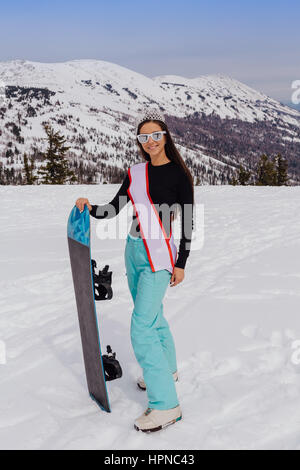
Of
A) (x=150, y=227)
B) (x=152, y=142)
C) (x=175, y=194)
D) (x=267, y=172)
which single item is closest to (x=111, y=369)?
(x=150, y=227)

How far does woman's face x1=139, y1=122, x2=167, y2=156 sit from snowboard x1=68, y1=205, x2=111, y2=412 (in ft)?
2.20

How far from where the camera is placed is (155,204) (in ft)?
9.61

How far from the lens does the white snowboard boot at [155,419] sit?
2.83m

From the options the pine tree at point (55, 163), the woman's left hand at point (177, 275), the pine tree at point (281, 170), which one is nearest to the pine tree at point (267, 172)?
the pine tree at point (281, 170)

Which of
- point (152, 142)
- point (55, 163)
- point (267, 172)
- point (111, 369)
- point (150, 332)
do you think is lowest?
point (111, 369)

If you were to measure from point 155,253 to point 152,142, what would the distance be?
824 mm

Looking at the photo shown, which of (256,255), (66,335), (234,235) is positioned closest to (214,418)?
(66,335)

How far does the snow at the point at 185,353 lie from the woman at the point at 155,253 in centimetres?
26

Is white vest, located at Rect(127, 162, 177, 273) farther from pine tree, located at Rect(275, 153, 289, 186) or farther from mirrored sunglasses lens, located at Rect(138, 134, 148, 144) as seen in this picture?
pine tree, located at Rect(275, 153, 289, 186)

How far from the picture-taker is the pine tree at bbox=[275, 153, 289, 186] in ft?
171

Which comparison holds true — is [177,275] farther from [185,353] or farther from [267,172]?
[267,172]

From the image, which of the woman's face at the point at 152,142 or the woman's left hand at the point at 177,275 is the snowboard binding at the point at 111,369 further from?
the woman's face at the point at 152,142

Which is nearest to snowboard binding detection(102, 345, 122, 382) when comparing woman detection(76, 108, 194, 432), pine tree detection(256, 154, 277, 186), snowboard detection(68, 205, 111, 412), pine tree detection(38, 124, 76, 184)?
snowboard detection(68, 205, 111, 412)

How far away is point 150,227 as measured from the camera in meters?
2.90
